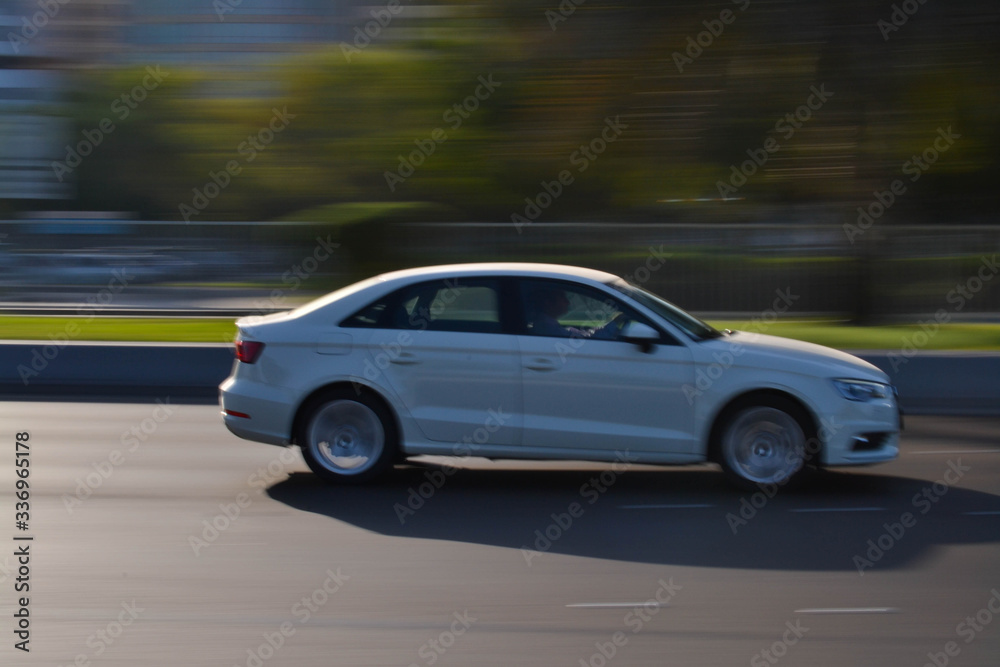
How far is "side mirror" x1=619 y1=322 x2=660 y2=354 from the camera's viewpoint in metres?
7.15

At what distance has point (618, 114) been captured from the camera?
1777cm
